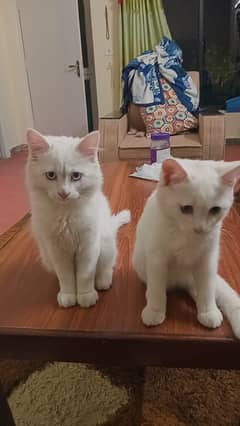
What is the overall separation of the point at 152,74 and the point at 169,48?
393mm

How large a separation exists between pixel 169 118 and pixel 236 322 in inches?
83.3

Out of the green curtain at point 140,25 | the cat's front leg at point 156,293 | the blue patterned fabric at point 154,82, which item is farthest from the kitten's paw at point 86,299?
the green curtain at point 140,25

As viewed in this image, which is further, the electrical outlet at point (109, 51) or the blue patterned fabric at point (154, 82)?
the electrical outlet at point (109, 51)

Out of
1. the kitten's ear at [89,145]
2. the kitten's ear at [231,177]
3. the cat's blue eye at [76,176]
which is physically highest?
the kitten's ear at [89,145]

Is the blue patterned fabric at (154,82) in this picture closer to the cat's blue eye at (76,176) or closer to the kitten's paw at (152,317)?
the cat's blue eye at (76,176)

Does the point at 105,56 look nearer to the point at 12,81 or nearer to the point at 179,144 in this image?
the point at 12,81

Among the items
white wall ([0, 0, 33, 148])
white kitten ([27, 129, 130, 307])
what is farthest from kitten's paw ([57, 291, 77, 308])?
white wall ([0, 0, 33, 148])

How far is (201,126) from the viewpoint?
228 centimetres

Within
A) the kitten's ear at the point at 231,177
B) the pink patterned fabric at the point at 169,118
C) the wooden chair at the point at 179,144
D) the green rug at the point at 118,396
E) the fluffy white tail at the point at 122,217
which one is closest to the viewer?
the kitten's ear at the point at 231,177

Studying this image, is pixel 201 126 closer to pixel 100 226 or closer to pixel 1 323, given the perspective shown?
pixel 100 226

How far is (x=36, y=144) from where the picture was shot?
2.15ft

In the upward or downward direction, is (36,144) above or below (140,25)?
below

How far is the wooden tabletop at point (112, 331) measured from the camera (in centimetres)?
64

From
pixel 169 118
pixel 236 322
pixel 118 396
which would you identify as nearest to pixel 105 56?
pixel 169 118
